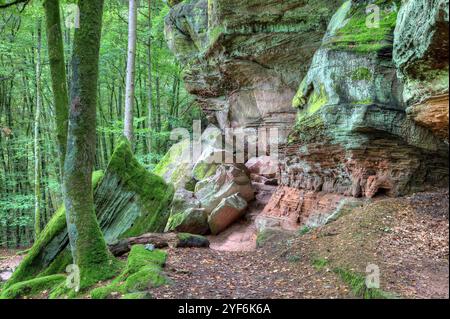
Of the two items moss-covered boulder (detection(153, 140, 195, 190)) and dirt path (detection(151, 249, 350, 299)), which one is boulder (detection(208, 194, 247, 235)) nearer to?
moss-covered boulder (detection(153, 140, 195, 190))

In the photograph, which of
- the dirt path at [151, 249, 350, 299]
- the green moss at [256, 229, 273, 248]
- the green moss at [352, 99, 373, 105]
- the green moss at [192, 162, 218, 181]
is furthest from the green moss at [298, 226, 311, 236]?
the green moss at [192, 162, 218, 181]

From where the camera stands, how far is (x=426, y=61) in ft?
16.1

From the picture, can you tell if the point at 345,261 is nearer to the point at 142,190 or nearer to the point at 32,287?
the point at 32,287

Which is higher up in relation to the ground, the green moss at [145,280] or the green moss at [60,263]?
the green moss at [145,280]

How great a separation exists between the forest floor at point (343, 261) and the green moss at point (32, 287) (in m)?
2.01

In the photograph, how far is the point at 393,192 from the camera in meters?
7.75

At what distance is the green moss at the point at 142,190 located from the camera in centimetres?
873

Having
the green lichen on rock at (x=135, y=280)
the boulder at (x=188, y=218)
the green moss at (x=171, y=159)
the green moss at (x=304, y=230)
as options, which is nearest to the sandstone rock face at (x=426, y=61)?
the green moss at (x=304, y=230)

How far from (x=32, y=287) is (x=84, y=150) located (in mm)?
2634

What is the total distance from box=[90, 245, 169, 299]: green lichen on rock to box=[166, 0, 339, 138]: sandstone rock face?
927 cm

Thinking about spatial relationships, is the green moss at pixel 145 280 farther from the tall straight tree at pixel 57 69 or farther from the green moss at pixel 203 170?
the green moss at pixel 203 170

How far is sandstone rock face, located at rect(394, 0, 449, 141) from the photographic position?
4484 mm

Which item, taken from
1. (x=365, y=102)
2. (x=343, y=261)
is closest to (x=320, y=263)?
(x=343, y=261)
